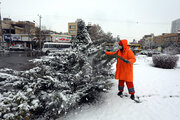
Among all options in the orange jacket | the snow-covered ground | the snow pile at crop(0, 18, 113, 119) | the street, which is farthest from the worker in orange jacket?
the street

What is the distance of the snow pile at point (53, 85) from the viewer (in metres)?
2.05

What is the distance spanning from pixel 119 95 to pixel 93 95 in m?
0.99

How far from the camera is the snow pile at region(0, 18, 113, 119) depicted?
6.73ft

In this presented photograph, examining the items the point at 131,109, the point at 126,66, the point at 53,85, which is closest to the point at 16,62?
the point at 53,85

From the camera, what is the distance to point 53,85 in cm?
270

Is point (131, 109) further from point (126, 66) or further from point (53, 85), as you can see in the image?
point (53, 85)

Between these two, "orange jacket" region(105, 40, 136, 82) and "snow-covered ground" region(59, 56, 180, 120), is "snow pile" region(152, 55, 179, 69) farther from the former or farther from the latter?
"orange jacket" region(105, 40, 136, 82)

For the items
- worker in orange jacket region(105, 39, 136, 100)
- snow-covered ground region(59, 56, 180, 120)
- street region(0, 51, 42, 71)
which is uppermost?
worker in orange jacket region(105, 39, 136, 100)

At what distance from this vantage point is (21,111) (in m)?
1.93

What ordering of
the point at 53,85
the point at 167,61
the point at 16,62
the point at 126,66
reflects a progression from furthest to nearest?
the point at 16,62 < the point at 167,61 < the point at 126,66 < the point at 53,85

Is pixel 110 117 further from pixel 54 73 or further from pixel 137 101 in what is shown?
pixel 54 73

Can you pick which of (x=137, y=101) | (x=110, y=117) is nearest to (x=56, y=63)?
(x=110, y=117)

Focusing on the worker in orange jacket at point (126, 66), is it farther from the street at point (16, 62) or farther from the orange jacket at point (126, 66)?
the street at point (16, 62)

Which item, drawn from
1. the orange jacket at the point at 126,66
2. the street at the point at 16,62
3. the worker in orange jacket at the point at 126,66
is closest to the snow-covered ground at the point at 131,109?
the worker in orange jacket at the point at 126,66
